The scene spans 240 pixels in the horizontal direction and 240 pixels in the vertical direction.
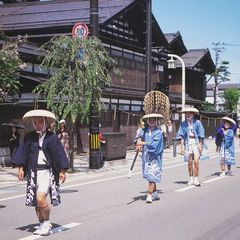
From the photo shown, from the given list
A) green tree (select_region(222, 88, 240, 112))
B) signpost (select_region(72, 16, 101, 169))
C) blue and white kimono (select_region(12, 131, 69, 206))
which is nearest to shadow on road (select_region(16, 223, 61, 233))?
blue and white kimono (select_region(12, 131, 69, 206))

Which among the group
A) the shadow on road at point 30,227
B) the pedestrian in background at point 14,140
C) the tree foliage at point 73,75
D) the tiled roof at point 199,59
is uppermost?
the tiled roof at point 199,59

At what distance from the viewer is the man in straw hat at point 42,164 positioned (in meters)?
7.02

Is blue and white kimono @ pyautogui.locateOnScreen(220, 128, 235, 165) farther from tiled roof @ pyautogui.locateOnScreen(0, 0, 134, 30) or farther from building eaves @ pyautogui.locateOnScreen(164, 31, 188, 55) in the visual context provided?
building eaves @ pyautogui.locateOnScreen(164, 31, 188, 55)

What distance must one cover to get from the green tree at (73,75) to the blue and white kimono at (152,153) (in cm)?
584

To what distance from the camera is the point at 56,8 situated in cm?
2992

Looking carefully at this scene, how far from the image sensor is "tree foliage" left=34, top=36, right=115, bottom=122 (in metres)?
15.7

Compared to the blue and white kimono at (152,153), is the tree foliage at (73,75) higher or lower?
higher

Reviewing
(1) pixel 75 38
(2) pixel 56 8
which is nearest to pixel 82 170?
(1) pixel 75 38

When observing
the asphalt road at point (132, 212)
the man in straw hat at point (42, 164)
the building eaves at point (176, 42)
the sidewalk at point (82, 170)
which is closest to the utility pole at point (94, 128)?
the sidewalk at point (82, 170)

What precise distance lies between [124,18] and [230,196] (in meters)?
21.6

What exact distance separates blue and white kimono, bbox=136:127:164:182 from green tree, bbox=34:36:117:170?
5.84m

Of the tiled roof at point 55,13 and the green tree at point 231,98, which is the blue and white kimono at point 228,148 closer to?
the tiled roof at point 55,13

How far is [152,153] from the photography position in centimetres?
997

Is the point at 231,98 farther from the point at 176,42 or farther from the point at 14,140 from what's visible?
the point at 14,140
